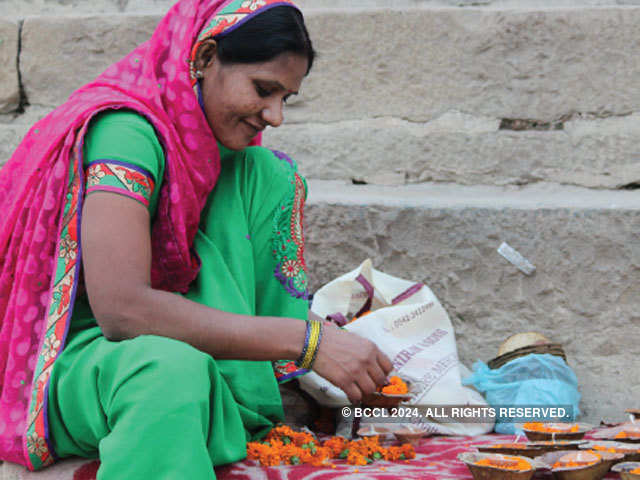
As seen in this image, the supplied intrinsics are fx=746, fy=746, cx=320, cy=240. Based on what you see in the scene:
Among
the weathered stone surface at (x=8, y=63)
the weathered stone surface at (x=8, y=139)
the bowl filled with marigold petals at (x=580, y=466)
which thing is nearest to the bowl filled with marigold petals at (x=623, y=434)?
the bowl filled with marigold petals at (x=580, y=466)

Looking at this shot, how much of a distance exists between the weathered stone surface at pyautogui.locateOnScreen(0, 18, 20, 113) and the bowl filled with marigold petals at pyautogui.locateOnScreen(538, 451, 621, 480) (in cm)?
274

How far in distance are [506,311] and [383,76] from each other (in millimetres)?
1088

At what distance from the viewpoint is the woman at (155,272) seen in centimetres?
154

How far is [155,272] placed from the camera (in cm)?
196

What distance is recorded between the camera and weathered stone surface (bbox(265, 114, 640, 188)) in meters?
2.96

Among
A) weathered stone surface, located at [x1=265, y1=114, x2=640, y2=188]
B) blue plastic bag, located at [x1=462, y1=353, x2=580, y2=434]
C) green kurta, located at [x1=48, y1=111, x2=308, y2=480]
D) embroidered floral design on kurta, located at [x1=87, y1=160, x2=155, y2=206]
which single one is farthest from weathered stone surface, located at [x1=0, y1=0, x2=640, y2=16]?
embroidered floral design on kurta, located at [x1=87, y1=160, x2=155, y2=206]

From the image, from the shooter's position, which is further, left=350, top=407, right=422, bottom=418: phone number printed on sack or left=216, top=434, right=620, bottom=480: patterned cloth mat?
left=350, top=407, right=422, bottom=418: phone number printed on sack

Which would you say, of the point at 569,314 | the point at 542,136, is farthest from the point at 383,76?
the point at 569,314

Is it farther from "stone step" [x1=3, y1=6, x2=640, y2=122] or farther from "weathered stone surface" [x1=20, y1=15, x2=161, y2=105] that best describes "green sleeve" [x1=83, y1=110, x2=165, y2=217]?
"weathered stone surface" [x1=20, y1=15, x2=161, y2=105]

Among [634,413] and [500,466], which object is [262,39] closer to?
[500,466]

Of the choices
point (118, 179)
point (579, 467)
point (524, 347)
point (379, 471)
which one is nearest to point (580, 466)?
point (579, 467)

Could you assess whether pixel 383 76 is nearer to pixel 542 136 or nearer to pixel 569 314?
pixel 542 136

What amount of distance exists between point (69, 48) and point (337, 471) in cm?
232

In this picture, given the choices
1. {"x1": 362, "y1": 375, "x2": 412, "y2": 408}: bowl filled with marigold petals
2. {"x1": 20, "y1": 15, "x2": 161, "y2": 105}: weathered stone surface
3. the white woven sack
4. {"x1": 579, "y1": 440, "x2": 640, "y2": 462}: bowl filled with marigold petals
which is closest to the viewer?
{"x1": 579, "y1": 440, "x2": 640, "y2": 462}: bowl filled with marigold petals
